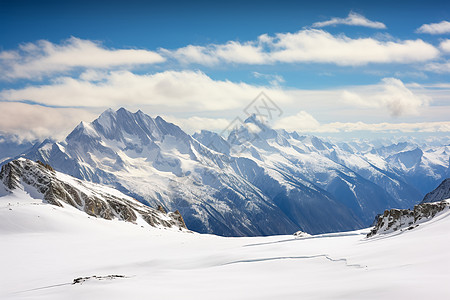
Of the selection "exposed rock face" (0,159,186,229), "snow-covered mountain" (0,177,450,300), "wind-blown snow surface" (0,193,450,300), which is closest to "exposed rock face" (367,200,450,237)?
"snow-covered mountain" (0,177,450,300)

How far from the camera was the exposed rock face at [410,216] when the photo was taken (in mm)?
54425

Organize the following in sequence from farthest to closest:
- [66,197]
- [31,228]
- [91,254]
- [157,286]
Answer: [66,197], [31,228], [91,254], [157,286]

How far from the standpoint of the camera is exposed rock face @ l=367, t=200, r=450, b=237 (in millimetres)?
54425

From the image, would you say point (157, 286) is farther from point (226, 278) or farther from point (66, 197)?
point (66, 197)

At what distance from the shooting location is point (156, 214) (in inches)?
6270

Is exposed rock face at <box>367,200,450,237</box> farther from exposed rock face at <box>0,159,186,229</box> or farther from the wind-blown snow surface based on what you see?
exposed rock face at <box>0,159,186,229</box>

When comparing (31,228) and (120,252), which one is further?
(31,228)

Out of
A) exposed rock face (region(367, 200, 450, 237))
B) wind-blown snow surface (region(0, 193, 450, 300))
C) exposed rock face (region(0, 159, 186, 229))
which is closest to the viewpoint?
wind-blown snow surface (region(0, 193, 450, 300))

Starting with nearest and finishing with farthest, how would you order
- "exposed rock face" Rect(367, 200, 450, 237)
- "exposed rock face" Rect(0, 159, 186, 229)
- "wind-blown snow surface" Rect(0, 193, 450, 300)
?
"wind-blown snow surface" Rect(0, 193, 450, 300), "exposed rock face" Rect(367, 200, 450, 237), "exposed rock face" Rect(0, 159, 186, 229)

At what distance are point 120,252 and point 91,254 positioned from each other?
4.77 meters

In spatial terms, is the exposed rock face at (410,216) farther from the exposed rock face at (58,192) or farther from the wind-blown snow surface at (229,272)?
the exposed rock face at (58,192)

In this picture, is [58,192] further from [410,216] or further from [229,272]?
[410,216]

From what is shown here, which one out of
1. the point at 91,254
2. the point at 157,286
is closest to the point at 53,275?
the point at 91,254

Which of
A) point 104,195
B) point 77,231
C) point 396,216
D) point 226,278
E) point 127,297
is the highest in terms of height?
point 104,195
